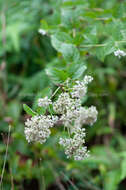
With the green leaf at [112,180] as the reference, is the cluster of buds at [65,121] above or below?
above

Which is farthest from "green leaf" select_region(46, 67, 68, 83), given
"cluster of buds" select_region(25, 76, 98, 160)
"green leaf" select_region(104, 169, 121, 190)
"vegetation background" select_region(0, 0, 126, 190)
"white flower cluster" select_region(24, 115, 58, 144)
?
"green leaf" select_region(104, 169, 121, 190)

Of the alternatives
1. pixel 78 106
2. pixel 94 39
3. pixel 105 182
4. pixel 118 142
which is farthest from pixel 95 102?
pixel 78 106

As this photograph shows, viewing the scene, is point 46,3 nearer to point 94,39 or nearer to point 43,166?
point 94,39

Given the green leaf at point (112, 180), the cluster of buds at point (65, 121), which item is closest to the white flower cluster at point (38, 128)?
the cluster of buds at point (65, 121)

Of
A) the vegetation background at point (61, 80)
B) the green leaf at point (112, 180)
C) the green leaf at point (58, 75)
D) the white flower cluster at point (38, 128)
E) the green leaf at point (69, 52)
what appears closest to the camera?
the white flower cluster at point (38, 128)

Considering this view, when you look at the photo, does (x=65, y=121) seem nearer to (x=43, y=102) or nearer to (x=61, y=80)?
(x=43, y=102)

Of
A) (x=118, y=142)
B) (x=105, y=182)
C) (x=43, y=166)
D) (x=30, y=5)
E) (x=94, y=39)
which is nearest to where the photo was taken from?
(x=94, y=39)

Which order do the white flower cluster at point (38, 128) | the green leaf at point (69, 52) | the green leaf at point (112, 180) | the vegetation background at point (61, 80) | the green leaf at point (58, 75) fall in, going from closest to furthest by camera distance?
the white flower cluster at point (38, 128) < the green leaf at point (58, 75) < the green leaf at point (69, 52) < the vegetation background at point (61, 80) < the green leaf at point (112, 180)

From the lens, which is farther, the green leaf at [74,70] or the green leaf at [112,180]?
the green leaf at [112,180]

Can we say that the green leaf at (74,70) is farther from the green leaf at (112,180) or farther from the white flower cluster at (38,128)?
the green leaf at (112,180)
